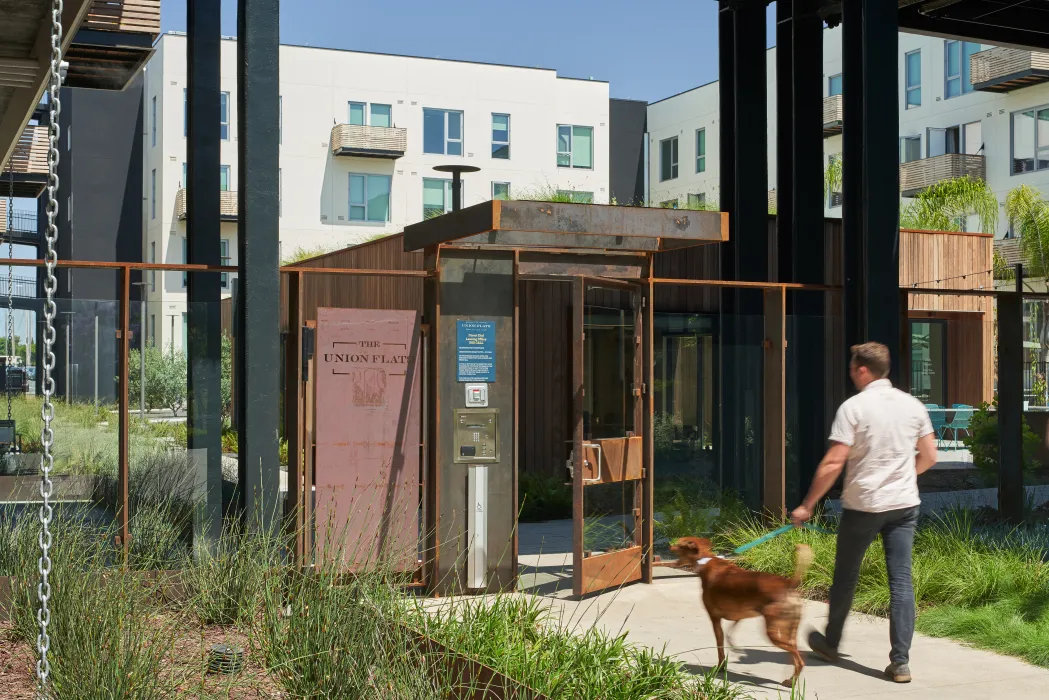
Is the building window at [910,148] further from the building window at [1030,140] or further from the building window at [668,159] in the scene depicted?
the building window at [668,159]

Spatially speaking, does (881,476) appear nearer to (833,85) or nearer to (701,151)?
(833,85)

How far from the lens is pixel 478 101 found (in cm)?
4919

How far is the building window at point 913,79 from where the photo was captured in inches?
1688

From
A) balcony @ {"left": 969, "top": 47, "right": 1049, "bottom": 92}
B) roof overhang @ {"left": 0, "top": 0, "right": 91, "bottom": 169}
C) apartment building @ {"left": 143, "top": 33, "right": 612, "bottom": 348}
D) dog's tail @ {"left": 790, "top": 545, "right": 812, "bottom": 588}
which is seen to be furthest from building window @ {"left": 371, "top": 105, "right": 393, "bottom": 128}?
dog's tail @ {"left": 790, "top": 545, "right": 812, "bottom": 588}

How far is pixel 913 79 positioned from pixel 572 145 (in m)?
14.4

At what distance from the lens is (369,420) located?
9.11 meters

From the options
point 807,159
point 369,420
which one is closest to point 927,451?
point 369,420

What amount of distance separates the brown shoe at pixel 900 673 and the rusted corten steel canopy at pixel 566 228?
142 inches

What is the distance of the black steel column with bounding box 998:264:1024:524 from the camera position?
11.3 metres

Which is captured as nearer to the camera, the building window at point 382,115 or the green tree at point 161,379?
the green tree at point 161,379

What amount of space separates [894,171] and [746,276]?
8.44 ft

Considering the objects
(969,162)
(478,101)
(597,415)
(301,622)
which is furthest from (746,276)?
(478,101)

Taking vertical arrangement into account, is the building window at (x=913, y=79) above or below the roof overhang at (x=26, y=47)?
above

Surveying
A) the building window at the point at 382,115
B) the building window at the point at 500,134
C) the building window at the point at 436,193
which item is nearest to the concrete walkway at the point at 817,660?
the building window at the point at 382,115
